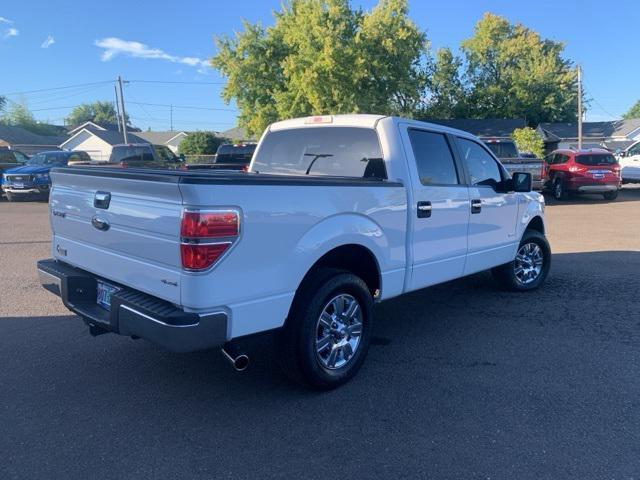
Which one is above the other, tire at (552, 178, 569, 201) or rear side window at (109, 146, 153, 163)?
rear side window at (109, 146, 153, 163)

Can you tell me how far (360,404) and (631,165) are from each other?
21.9 meters

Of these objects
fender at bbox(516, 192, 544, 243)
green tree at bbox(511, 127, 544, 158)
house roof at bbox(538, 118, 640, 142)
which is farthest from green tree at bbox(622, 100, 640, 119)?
fender at bbox(516, 192, 544, 243)

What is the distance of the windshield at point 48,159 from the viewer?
20.0 metres

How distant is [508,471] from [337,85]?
94.2 feet

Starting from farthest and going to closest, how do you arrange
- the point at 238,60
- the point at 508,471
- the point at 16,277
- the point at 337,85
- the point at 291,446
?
the point at 238,60
the point at 337,85
the point at 16,277
the point at 291,446
the point at 508,471

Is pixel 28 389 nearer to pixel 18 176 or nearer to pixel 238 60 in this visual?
pixel 18 176

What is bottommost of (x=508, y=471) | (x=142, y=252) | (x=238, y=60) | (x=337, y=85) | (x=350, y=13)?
(x=508, y=471)

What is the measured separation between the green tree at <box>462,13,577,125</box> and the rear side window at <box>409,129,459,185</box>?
5278 centimetres

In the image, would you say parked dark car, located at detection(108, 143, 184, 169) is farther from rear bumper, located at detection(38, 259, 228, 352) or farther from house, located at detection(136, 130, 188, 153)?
house, located at detection(136, 130, 188, 153)

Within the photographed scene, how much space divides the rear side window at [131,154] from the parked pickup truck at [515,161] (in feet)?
37.3

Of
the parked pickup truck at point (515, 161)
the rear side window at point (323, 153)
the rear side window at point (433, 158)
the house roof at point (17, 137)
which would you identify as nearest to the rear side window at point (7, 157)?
the parked pickup truck at point (515, 161)

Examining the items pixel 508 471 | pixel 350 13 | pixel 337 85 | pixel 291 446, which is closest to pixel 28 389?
pixel 291 446

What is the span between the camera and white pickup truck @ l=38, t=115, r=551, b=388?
9.84 feet

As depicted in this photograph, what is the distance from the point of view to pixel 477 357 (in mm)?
4516
